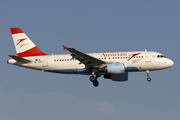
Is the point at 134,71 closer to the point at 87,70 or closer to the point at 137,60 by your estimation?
the point at 137,60

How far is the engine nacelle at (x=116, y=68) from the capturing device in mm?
45906

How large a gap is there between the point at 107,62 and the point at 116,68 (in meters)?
1.87

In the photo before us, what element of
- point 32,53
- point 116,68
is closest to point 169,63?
point 116,68

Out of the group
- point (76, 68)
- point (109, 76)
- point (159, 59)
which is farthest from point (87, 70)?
point (159, 59)

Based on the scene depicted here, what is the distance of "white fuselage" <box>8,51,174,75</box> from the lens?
47.3 m

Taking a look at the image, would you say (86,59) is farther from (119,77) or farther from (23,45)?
(23,45)

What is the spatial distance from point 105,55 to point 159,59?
7825 millimetres

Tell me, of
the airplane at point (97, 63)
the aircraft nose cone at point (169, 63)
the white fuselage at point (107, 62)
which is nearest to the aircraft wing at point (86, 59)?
the airplane at point (97, 63)

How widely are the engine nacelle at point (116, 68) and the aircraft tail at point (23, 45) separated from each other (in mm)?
11522

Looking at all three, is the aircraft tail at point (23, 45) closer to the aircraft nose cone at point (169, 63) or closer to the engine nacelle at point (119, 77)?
the engine nacelle at point (119, 77)

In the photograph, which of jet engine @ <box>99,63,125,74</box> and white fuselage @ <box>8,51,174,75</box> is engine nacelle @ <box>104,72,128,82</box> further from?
jet engine @ <box>99,63,125,74</box>

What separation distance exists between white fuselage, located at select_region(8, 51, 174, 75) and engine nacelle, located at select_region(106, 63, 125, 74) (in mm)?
1141

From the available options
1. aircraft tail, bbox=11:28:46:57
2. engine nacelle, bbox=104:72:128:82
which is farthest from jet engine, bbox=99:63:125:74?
aircraft tail, bbox=11:28:46:57

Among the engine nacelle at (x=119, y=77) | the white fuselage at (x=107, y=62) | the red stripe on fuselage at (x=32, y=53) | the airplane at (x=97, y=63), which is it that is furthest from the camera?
the red stripe on fuselage at (x=32, y=53)
